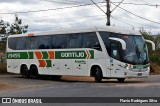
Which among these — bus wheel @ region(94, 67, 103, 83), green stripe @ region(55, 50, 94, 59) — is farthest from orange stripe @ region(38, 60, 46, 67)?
bus wheel @ region(94, 67, 103, 83)

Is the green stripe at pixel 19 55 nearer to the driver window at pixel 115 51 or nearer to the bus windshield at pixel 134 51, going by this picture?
the driver window at pixel 115 51

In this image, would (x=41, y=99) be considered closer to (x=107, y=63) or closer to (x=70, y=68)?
(x=107, y=63)

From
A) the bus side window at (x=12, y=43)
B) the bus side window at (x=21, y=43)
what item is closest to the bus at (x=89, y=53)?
the bus side window at (x=21, y=43)

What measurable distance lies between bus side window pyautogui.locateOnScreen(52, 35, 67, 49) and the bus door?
370 cm

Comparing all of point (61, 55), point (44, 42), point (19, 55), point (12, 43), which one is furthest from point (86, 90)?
point (12, 43)

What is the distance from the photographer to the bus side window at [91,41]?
2502 cm

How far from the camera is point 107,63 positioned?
81.0ft

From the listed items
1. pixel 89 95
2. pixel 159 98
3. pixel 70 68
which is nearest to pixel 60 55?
Answer: pixel 70 68

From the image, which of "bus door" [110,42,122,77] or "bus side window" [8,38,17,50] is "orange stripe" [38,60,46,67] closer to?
"bus side window" [8,38,17,50]

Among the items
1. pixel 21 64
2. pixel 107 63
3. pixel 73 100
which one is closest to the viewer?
pixel 73 100

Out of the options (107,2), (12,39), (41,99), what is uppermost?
(107,2)

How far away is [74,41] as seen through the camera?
87.0 ft

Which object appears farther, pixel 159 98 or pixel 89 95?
pixel 89 95

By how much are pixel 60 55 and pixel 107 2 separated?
37.9ft
